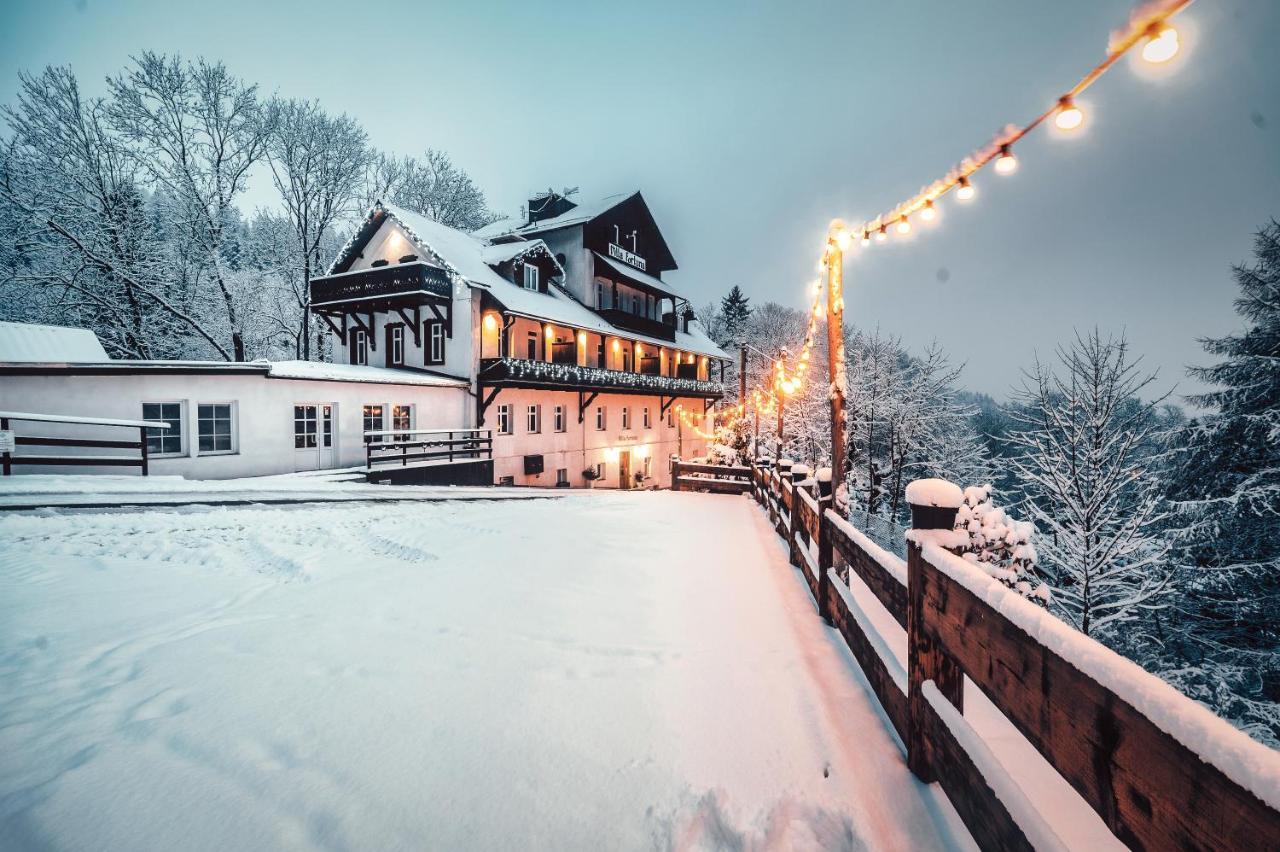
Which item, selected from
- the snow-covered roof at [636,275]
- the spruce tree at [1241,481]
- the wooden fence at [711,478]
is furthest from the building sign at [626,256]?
the spruce tree at [1241,481]

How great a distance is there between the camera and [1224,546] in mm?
12844

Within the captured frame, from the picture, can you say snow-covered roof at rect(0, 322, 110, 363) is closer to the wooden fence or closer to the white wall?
the white wall

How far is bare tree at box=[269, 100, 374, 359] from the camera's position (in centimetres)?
2450

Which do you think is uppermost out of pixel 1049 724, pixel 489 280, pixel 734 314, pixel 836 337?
pixel 734 314

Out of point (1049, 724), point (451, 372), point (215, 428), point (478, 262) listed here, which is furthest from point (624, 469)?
point (1049, 724)

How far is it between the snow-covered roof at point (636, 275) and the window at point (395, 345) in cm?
1112

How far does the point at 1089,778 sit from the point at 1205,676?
57.6 feet

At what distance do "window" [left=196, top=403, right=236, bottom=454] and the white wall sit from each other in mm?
166

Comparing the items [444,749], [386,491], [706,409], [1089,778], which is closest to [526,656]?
[444,749]

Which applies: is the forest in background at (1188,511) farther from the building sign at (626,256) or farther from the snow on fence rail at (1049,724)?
the building sign at (626,256)

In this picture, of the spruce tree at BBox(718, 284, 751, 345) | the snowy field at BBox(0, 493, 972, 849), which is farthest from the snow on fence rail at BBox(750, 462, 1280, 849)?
the spruce tree at BBox(718, 284, 751, 345)

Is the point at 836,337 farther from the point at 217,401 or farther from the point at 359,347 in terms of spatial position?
the point at 359,347

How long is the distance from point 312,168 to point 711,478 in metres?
25.1

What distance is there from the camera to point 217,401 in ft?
43.8
